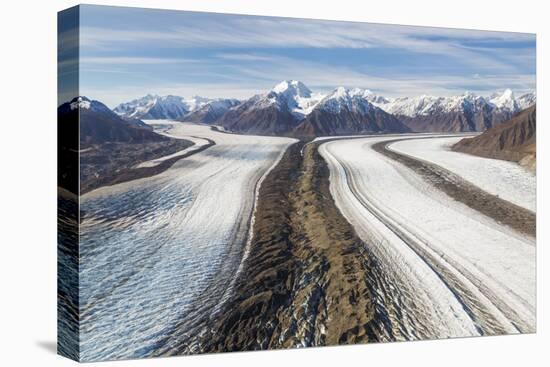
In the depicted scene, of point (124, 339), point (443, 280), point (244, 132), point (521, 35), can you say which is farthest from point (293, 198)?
point (521, 35)

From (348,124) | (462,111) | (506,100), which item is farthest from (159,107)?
(506,100)

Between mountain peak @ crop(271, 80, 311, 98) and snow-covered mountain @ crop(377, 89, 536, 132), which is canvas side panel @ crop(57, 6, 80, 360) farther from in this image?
snow-covered mountain @ crop(377, 89, 536, 132)

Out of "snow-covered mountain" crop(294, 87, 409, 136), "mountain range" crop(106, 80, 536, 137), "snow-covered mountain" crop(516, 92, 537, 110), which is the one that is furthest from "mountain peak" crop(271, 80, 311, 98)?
"snow-covered mountain" crop(516, 92, 537, 110)

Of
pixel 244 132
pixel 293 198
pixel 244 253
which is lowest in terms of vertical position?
pixel 244 253

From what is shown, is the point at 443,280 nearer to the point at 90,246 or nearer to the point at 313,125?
the point at 313,125

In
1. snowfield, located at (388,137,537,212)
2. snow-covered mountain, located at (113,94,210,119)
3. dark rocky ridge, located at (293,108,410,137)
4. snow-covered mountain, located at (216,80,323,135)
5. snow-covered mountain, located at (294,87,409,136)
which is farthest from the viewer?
snowfield, located at (388,137,537,212)

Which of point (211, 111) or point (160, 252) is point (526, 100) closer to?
point (211, 111)

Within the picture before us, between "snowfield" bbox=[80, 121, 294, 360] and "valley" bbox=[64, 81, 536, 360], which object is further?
"valley" bbox=[64, 81, 536, 360]
